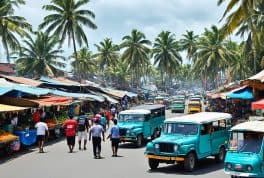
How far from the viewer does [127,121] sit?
25234 mm

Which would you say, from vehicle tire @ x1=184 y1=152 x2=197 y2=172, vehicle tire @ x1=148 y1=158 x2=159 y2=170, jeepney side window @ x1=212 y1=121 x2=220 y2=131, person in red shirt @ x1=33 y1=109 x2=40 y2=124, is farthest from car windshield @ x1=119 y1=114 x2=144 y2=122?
vehicle tire @ x1=184 y1=152 x2=197 y2=172

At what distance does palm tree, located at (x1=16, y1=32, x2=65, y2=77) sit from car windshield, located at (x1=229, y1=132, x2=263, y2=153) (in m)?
56.4

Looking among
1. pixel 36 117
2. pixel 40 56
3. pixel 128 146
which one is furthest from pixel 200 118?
pixel 40 56

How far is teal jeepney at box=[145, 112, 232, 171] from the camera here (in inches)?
653

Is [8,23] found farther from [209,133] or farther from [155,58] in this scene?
[155,58]

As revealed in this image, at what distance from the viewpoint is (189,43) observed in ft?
329

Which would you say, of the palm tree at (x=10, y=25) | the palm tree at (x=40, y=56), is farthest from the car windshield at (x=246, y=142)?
the palm tree at (x=40, y=56)

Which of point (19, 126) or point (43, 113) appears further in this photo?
point (43, 113)

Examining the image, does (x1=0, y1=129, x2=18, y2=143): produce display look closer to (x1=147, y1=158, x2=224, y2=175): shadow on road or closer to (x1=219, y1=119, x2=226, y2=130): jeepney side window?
(x1=147, y1=158, x2=224, y2=175): shadow on road

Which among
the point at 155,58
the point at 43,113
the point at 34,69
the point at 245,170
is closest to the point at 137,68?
the point at 155,58

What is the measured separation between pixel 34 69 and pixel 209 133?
185 ft

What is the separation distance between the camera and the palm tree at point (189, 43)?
9969 cm

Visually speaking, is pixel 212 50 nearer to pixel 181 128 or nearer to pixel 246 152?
pixel 181 128

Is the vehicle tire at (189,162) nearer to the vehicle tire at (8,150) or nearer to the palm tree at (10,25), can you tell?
the vehicle tire at (8,150)
